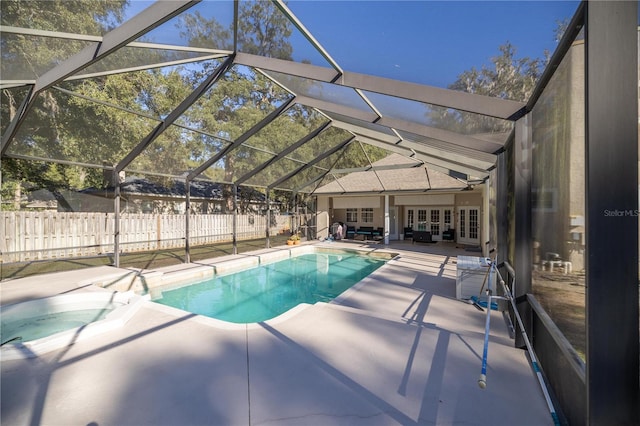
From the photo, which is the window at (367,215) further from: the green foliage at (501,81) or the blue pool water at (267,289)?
the green foliage at (501,81)

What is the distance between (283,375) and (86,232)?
10.3 meters

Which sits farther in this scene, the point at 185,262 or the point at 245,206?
the point at 245,206

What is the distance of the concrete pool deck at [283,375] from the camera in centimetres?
211

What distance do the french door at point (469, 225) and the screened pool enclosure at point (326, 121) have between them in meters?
6.95

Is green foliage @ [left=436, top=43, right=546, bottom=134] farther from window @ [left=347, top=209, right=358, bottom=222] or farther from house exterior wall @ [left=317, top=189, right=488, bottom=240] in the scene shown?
window @ [left=347, top=209, right=358, bottom=222]

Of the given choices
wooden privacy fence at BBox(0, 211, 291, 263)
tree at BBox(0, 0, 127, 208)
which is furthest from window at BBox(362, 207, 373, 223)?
tree at BBox(0, 0, 127, 208)

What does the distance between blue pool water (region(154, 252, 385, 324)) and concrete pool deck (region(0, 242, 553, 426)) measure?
2.11 metres

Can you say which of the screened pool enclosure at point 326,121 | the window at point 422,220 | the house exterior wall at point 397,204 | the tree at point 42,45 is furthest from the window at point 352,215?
the tree at point 42,45

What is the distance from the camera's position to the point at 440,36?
301 centimetres

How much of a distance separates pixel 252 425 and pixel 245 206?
57.8ft

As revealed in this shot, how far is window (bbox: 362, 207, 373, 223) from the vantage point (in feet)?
54.1

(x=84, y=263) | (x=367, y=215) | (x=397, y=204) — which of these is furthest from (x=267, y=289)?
(x=367, y=215)

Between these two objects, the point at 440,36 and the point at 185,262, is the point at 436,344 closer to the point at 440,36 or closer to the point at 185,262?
the point at 440,36

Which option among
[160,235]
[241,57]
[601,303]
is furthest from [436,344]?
[160,235]
